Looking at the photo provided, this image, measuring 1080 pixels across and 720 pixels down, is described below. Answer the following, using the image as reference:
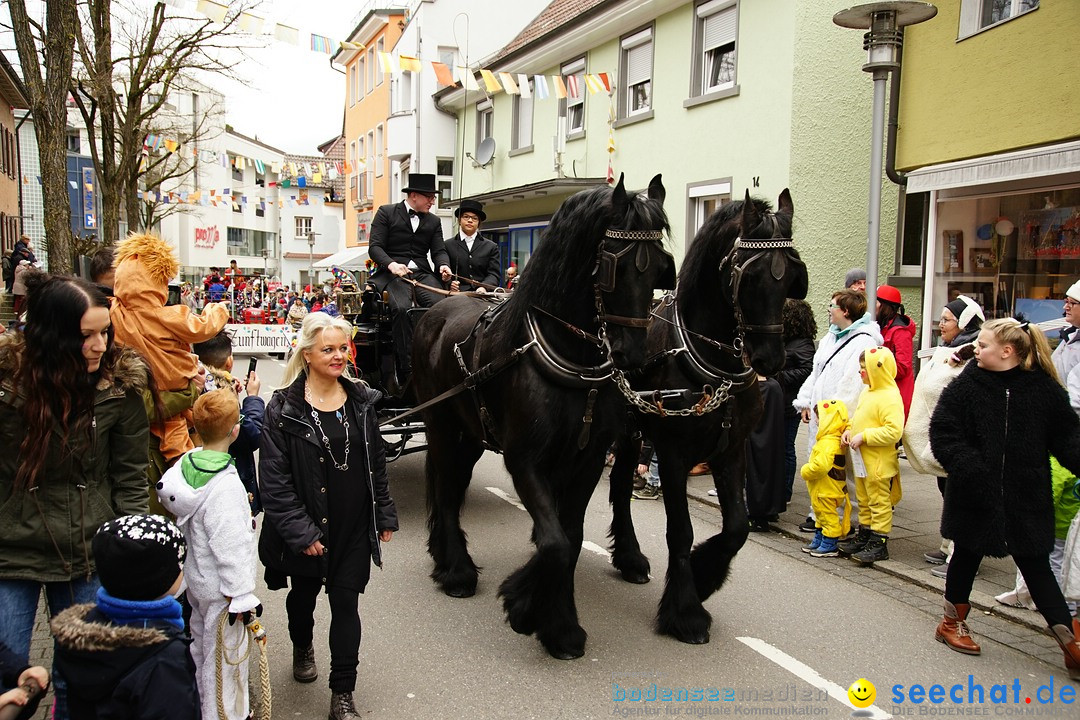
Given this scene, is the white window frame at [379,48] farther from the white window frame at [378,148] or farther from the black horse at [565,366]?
the black horse at [565,366]

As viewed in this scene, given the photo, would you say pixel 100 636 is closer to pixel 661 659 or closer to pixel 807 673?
pixel 661 659

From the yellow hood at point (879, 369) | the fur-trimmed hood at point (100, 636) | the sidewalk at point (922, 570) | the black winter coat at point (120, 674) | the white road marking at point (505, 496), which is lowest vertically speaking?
the white road marking at point (505, 496)

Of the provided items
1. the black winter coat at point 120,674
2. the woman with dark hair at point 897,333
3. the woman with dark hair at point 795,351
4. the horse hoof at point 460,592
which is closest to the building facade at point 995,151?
the woman with dark hair at point 897,333

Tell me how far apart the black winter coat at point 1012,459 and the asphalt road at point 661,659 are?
0.68 meters

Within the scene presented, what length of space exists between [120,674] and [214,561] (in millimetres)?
865

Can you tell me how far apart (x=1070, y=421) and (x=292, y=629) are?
381 centimetres

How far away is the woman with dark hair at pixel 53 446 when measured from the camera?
2.83 m

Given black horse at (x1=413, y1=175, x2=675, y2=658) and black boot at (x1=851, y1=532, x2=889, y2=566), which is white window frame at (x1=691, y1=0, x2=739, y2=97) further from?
black horse at (x1=413, y1=175, x2=675, y2=658)

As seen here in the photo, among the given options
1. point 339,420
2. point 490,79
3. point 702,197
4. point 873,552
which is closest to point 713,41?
point 702,197

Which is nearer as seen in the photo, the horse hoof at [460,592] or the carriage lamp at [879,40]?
the horse hoof at [460,592]

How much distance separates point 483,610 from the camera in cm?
496

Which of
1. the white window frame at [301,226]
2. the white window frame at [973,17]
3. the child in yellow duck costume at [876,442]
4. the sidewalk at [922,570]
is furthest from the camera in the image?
the white window frame at [301,226]

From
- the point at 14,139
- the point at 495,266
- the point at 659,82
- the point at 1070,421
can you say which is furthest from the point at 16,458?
the point at 14,139

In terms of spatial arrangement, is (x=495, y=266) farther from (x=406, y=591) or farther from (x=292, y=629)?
(x=292, y=629)
